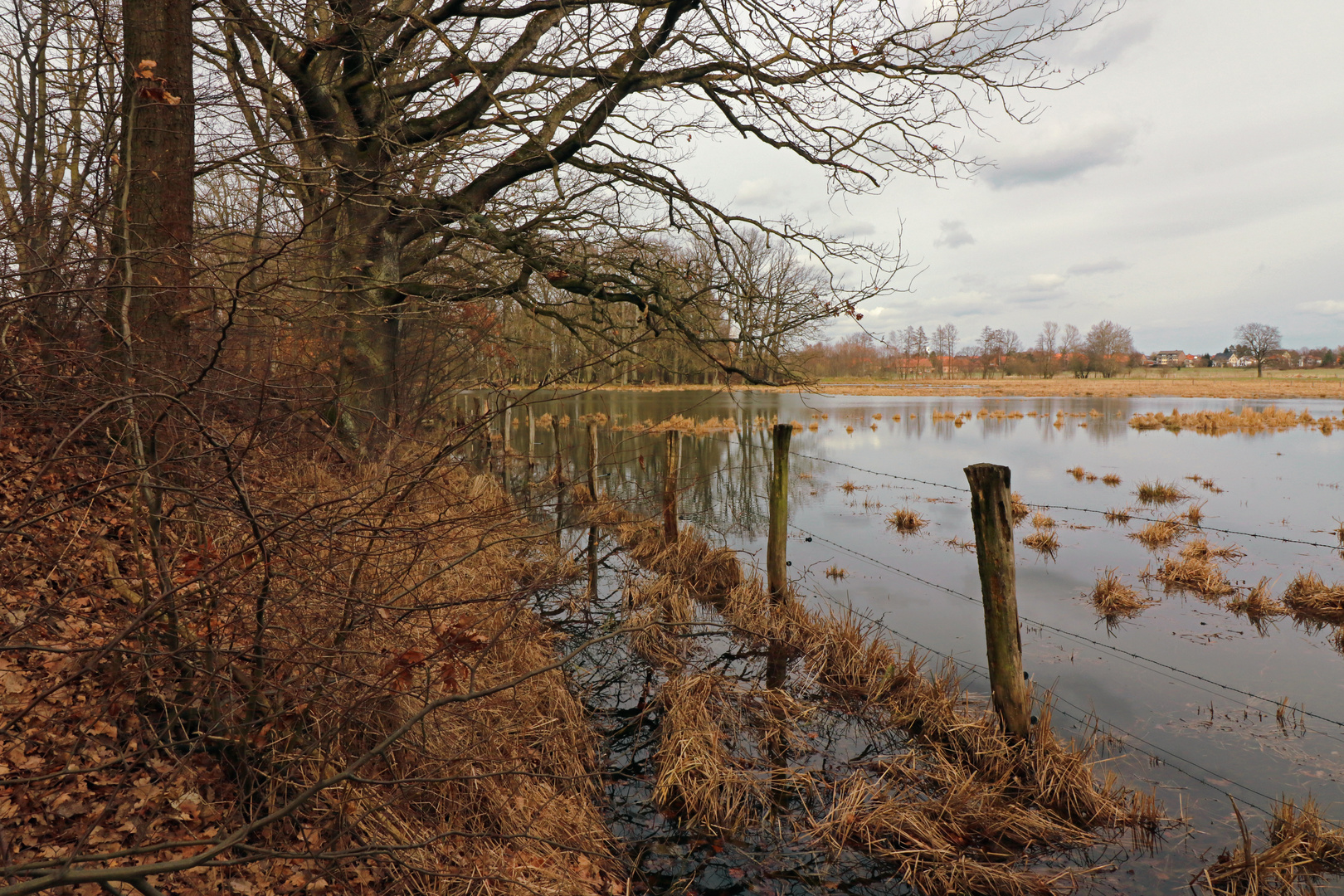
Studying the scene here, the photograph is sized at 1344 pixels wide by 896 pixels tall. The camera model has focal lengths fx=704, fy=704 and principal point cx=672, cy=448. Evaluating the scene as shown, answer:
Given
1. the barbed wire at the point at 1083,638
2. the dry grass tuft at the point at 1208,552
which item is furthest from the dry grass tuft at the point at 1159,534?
the barbed wire at the point at 1083,638

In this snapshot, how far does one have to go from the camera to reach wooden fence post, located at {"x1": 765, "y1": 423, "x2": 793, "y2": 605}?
315 inches

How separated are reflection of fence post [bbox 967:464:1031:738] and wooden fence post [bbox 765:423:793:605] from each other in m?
3.11

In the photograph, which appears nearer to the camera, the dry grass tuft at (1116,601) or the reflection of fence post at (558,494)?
the reflection of fence post at (558,494)

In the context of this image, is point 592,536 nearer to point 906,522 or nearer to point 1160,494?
point 906,522

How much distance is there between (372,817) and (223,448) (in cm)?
195

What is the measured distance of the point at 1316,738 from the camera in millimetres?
5715

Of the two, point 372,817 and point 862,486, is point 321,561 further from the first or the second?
point 862,486

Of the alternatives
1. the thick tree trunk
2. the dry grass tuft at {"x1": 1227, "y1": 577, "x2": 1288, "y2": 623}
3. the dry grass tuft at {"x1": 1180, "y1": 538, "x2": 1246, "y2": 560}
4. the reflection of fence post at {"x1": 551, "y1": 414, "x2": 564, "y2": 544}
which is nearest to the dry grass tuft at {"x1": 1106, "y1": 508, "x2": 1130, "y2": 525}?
the dry grass tuft at {"x1": 1180, "y1": 538, "x2": 1246, "y2": 560}

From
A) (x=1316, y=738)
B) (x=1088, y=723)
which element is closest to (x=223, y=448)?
(x=1088, y=723)

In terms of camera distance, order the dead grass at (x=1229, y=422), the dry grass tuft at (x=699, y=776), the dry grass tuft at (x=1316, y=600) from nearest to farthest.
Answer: the dry grass tuft at (x=699, y=776) → the dry grass tuft at (x=1316, y=600) → the dead grass at (x=1229, y=422)

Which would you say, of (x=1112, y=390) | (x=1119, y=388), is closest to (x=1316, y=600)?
(x=1112, y=390)

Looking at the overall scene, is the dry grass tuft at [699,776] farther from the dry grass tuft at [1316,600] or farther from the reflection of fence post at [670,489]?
the dry grass tuft at [1316,600]

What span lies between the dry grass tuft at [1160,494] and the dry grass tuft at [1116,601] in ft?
24.7

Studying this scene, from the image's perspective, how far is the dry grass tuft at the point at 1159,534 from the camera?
11805 millimetres
